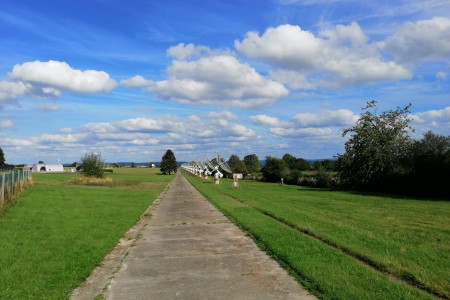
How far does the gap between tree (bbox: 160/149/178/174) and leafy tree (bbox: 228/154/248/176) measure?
16978 mm

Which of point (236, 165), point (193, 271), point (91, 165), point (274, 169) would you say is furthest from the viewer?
point (236, 165)

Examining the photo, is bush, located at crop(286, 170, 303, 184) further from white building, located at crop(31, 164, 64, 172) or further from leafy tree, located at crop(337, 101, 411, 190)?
white building, located at crop(31, 164, 64, 172)

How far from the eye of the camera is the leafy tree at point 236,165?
10819 cm

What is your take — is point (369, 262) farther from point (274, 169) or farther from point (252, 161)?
point (252, 161)

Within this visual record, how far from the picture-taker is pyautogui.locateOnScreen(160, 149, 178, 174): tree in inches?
4643

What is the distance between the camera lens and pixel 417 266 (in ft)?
23.3

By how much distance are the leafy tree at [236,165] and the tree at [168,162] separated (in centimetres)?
1698

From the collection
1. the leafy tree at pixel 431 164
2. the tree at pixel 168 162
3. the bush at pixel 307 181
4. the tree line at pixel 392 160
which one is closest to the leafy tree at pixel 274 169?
the bush at pixel 307 181

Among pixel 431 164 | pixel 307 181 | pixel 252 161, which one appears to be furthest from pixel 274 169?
pixel 252 161

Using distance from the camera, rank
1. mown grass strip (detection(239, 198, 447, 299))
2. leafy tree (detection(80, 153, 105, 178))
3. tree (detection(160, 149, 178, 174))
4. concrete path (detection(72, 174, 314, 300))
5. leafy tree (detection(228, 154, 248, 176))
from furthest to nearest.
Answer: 1. tree (detection(160, 149, 178, 174))
2. leafy tree (detection(228, 154, 248, 176))
3. leafy tree (detection(80, 153, 105, 178))
4. mown grass strip (detection(239, 198, 447, 299))
5. concrete path (detection(72, 174, 314, 300))

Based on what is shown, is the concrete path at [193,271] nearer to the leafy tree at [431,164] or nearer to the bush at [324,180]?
the leafy tree at [431,164]

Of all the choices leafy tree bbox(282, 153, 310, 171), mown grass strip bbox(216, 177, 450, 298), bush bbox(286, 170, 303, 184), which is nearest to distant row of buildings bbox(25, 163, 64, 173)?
leafy tree bbox(282, 153, 310, 171)

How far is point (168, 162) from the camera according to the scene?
11794 cm

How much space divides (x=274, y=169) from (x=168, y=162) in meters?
54.3
